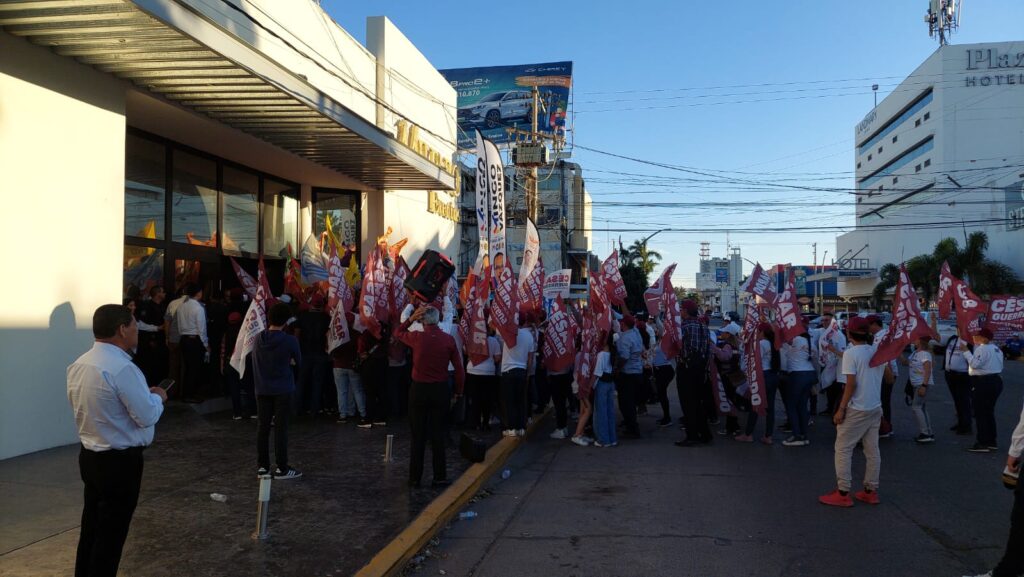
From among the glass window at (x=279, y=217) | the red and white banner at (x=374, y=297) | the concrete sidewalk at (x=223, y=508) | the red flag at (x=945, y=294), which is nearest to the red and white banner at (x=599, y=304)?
the concrete sidewalk at (x=223, y=508)

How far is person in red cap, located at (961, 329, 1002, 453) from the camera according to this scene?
9023 millimetres

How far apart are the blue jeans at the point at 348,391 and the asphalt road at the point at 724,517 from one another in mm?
2551

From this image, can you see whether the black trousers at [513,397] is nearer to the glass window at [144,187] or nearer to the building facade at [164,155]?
the building facade at [164,155]

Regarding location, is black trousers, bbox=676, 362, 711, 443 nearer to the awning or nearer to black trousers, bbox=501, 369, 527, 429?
black trousers, bbox=501, 369, 527, 429

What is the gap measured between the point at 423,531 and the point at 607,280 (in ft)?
19.9

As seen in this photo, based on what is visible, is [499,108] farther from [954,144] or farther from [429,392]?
[429,392]

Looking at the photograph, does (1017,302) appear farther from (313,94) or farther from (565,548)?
(313,94)

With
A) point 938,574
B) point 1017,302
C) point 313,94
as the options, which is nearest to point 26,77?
point 313,94

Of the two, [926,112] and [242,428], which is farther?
[926,112]

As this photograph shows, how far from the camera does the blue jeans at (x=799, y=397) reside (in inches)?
377

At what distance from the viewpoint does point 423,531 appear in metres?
5.57

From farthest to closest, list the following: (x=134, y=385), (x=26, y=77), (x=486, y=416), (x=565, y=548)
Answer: (x=486, y=416) < (x=26, y=77) < (x=565, y=548) < (x=134, y=385)

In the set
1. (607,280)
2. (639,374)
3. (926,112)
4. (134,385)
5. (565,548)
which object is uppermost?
(926,112)

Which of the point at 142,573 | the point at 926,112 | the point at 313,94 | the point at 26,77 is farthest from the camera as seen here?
the point at 926,112
